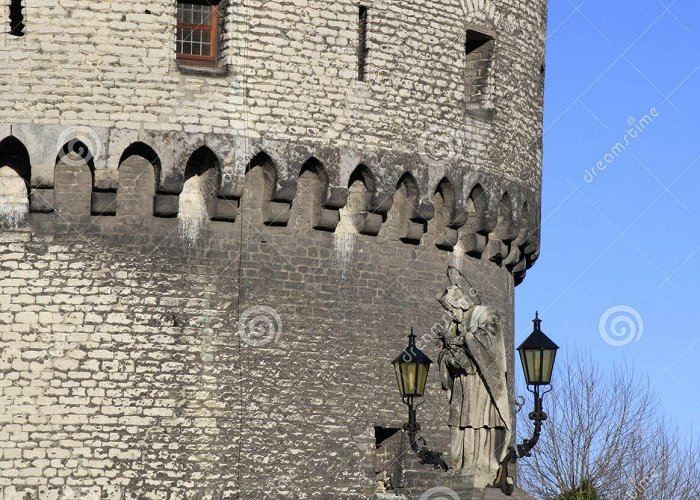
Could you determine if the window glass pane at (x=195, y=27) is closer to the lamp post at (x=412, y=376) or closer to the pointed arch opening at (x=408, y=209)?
the pointed arch opening at (x=408, y=209)

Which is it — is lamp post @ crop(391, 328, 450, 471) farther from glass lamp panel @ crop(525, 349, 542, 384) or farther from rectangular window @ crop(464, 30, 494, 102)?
rectangular window @ crop(464, 30, 494, 102)

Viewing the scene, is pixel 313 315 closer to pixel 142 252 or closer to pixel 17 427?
pixel 142 252

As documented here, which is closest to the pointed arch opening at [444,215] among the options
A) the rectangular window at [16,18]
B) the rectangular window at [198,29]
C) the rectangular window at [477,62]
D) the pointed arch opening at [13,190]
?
the rectangular window at [477,62]

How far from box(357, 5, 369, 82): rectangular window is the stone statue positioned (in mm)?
4278

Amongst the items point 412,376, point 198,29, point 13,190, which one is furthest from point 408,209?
point 412,376

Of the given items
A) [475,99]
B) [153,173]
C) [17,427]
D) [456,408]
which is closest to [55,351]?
[17,427]

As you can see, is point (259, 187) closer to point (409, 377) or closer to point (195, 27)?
point (195, 27)

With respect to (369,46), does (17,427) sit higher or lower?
lower

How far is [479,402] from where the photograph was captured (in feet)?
60.3

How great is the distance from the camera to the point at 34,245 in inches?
821

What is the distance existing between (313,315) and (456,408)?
3493 millimetres

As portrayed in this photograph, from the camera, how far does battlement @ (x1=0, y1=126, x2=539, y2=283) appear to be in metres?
20.8

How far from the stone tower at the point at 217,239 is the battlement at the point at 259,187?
0.08 feet

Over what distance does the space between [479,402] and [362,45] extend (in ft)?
17.7
